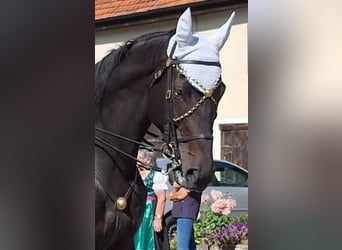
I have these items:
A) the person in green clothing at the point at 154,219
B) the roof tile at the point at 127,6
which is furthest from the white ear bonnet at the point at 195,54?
the roof tile at the point at 127,6

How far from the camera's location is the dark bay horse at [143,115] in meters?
3.04

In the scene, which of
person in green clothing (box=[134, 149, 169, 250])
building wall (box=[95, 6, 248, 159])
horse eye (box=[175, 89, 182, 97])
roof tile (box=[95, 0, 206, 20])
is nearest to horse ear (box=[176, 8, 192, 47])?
horse eye (box=[175, 89, 182, 97])

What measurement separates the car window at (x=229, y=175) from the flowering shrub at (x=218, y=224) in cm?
42

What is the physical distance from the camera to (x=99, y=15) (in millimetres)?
9797

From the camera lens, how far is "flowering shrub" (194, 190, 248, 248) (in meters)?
5.94

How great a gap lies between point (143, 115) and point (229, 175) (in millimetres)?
3867

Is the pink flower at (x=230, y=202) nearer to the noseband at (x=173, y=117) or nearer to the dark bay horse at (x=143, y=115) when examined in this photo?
the dark bay horse at (x=143, y=115)

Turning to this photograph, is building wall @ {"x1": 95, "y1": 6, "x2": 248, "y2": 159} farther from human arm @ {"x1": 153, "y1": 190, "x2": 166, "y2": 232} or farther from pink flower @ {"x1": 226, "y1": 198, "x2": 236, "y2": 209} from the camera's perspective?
human arm @ {"x1": 153, "y1": 190, "x2": 166, "y2": 232}

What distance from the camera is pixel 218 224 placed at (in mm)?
6117

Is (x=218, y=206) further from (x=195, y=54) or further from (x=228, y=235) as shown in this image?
(x=195, y=54)

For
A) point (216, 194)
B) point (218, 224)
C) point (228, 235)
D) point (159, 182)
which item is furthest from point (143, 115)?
point (216, 194)

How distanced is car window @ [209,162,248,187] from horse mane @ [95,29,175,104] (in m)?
3.63

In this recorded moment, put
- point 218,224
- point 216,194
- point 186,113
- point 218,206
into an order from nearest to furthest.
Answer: point 186,113
point 218,224
point 218,206
point 216,194
